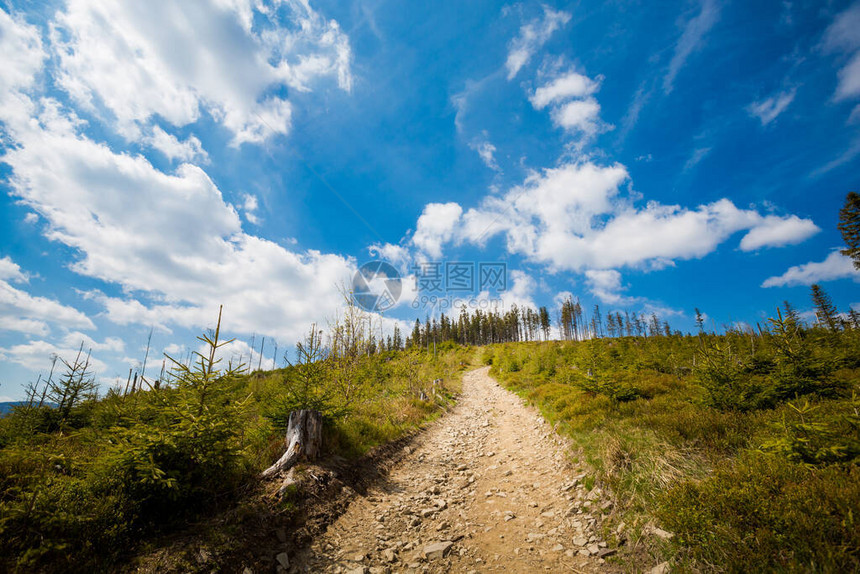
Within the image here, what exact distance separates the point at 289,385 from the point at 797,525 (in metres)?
9.20

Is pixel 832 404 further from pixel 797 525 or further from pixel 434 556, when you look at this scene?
pixel 434 556

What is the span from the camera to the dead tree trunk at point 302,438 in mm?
6260

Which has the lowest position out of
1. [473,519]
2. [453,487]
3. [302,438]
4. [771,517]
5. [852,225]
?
[473,519]

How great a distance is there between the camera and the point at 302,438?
6586 millimetres

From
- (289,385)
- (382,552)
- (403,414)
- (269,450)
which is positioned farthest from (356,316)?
(382,552)

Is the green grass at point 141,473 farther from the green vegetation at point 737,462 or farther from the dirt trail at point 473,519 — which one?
the green vegetation at point 737,462

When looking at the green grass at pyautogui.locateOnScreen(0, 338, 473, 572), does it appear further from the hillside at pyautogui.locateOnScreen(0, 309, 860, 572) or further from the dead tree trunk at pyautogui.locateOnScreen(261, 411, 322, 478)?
the dead tree trunk at pyautogui.locateOnScreen(261, 411, 322, 478)

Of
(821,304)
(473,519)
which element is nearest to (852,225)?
Result: (821,304)

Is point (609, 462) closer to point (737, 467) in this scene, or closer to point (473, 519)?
point (737, 467)

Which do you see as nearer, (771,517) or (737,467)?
(771,517)

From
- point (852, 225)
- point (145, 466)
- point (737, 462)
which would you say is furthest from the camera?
point (852, 225)

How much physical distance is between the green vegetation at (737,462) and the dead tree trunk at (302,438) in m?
5.99

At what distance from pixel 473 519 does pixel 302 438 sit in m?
3.95

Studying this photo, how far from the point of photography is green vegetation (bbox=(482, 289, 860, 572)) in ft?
10.6
